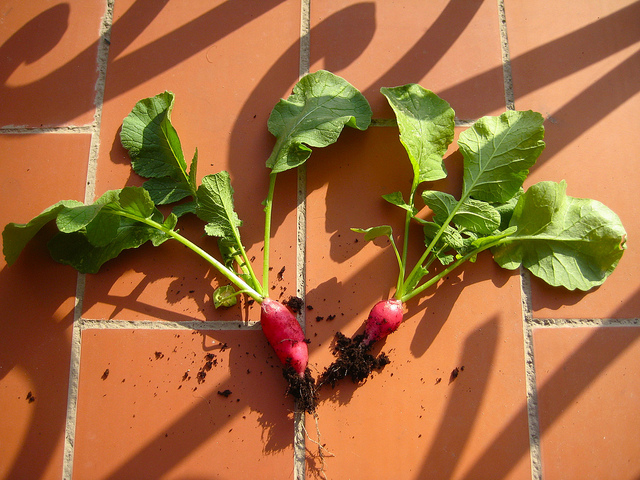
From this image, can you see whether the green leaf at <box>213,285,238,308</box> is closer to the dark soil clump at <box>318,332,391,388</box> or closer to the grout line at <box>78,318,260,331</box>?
the grout line at <box>78,318,260,331</box>

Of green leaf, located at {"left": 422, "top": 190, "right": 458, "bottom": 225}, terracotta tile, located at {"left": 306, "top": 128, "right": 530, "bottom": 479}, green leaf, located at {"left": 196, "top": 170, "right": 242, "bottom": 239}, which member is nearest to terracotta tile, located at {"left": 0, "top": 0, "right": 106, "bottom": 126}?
green leaf, located at {"left": 196, "top": 170, "right": 242, "bottom": 239}

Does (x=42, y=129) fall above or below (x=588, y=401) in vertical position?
above

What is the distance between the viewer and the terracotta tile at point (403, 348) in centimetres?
97

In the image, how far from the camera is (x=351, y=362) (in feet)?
3.19

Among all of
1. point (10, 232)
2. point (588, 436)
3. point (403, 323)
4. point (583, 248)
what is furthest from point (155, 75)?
point (588, 436)

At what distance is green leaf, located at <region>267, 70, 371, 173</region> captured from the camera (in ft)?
3.33

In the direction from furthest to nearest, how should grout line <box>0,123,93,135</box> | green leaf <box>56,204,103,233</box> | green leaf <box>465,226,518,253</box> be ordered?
grout line <box>0,123,93,135</box> → green leaf <box>465,226,518,253</box> → green leaf <box>56,204,103,233</box>

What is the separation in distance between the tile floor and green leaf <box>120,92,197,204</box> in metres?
0.07

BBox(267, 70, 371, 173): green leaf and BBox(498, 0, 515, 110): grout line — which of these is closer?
BBox(267, 70, 371, 173): green leaf

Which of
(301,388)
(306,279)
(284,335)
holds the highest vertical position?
(306,279)

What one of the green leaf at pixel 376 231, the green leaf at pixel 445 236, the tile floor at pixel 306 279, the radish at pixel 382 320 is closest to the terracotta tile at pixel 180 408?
the tile floor at pixel 306 279

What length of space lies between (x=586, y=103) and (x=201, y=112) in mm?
972

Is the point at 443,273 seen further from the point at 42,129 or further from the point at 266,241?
the point at 42,129

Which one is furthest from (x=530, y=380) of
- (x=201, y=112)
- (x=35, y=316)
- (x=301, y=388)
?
(x=35, y=316)
